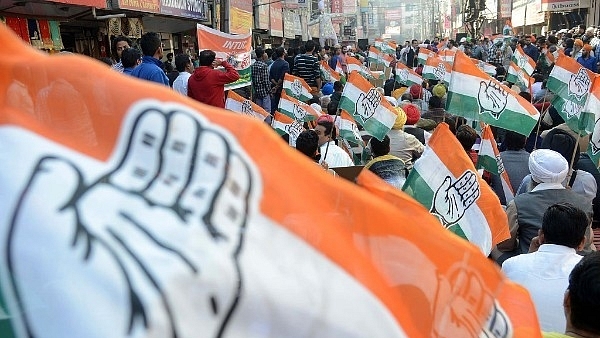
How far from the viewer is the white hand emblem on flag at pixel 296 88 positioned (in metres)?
9.34

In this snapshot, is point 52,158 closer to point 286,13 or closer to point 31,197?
point 31,197

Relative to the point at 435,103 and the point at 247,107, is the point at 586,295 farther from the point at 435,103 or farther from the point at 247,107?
the point at 435,103

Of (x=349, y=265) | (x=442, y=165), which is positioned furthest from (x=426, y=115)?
(x=349, y=265)

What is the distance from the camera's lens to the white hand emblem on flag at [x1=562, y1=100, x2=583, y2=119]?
225 inches

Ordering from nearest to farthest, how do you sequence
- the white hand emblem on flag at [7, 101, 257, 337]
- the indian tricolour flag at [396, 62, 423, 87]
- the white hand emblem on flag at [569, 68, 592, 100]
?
the white hand emblem on flag at [7, 101, 257, 337]
the white hand emblem on flag at [569, 68, 592, 100]
the indian tricolour flag at [396, 62, 423, 87]

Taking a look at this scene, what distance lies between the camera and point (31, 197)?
1.00 m

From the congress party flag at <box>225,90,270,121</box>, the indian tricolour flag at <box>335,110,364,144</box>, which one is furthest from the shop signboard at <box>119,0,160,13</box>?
the indian tricolour flag at <box>335,110,364,144</box>

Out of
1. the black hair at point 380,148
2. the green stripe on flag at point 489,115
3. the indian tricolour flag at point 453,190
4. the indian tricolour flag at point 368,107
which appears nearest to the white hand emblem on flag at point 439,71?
the indian tricolour flag at point 368,107

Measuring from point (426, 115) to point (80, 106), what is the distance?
749 centimetres

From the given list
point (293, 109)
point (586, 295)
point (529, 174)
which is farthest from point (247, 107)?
point (586, 295)

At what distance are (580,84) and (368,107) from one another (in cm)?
185

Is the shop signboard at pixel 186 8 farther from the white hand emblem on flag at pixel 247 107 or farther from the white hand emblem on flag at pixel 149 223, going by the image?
the white hand emblem on flag at pixel 149 223

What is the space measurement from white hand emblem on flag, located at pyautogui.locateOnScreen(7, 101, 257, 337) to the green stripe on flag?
421 cm

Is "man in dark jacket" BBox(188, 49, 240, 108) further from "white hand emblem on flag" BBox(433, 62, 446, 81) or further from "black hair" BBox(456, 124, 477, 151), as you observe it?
"white hand emblem on flag" BBox(433, 62, 446, 81)
